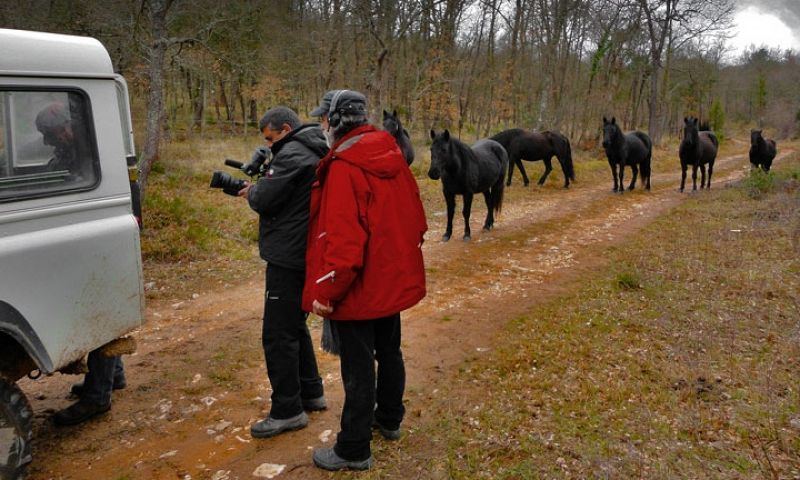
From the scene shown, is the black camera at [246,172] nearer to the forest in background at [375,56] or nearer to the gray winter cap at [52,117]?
the gray winter cap at [52,117]

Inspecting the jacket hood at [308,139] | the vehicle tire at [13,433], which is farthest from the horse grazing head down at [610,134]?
the vehicle tire at [13,433]

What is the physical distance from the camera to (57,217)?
2.64m

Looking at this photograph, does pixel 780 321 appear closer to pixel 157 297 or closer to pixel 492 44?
pixel 157 297

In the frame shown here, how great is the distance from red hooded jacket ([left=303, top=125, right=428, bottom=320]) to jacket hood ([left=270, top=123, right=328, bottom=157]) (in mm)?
→ 386

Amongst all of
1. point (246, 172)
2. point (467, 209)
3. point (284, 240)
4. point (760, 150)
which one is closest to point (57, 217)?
point (246, 172)

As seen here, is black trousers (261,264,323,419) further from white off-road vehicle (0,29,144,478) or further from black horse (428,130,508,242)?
black horse (428,130,508,242)

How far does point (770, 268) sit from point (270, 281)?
20.9ft

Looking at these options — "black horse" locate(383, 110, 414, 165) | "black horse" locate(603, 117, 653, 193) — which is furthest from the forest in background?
"black horse" locate(603, 117, 653, 193)

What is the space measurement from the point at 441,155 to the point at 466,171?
61cm

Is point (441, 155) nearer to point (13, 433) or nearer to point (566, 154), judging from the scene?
point (13, 433)

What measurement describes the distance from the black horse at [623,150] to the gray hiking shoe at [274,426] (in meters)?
12.3

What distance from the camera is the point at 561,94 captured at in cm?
2216

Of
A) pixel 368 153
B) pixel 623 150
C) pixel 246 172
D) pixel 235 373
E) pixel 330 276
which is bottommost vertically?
pixel 235 373

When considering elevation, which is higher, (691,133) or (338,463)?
(691,133)
